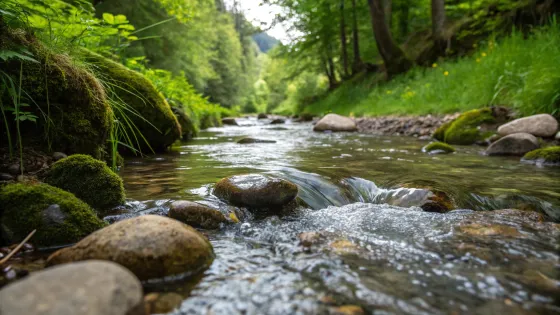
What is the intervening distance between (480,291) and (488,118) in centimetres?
570

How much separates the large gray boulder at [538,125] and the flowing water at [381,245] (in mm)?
1635

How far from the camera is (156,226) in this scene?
1.52m

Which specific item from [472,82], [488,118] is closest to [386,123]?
[472,82]

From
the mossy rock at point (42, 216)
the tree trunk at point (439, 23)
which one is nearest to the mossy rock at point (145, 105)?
the mossy rock at point (42, 216)

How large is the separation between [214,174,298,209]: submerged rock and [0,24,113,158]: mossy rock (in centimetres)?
126

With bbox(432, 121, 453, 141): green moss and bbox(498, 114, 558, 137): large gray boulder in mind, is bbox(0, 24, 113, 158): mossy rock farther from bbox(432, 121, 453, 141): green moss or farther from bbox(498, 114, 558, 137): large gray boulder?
bbox(432, 121, 453, 141): green moss

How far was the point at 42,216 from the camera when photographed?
1.74 metres

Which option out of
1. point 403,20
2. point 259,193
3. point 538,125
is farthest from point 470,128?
point 403,20

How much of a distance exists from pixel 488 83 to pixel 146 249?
7667mm

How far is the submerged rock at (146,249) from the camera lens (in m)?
1.40

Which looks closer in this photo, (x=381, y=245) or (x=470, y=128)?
(x=381, y=245)

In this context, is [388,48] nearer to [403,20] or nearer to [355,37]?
[355,37]

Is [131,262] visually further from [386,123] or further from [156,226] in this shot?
[386,123]

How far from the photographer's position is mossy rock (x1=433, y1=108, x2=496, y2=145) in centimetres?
598
